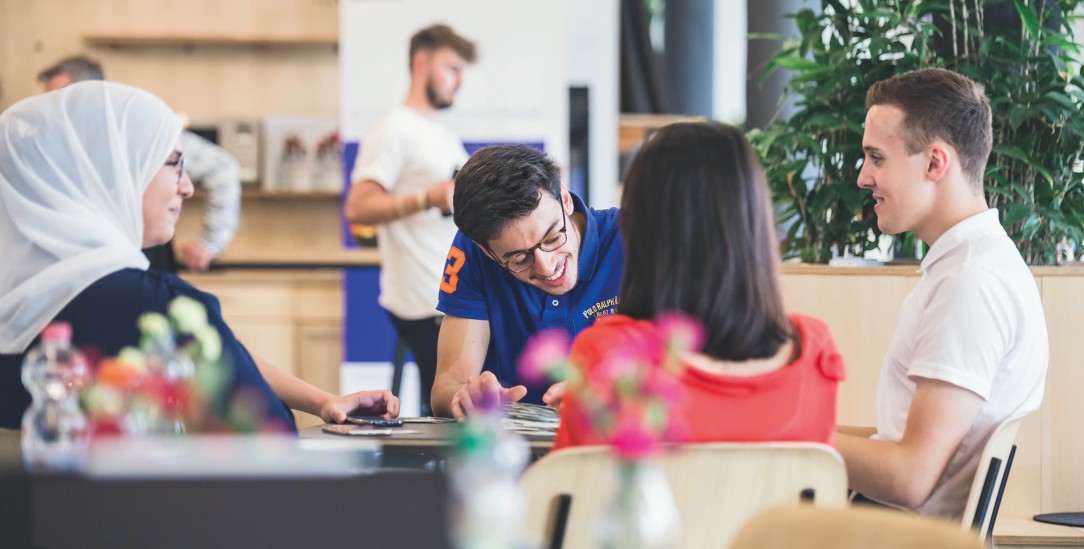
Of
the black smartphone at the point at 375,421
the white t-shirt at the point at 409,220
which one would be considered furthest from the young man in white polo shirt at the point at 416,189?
the black smartphone at the point at 375,421

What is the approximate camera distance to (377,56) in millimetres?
5438

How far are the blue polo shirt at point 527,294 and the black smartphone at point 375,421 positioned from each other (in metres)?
0.41

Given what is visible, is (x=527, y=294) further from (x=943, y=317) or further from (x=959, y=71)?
(x=959, y=71)

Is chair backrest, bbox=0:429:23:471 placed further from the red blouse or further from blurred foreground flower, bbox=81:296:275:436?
the red blouse

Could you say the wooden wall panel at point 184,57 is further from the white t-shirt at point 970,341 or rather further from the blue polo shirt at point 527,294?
the white t-shirt at point 970,341

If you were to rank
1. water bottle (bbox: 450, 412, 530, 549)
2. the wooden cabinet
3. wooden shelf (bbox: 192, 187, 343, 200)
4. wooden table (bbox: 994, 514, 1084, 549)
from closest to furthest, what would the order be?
water bottle (bbox: 450, 412, 530, 549)
wooden table (bbox: 994, 514, 1084, 549)
the wooden cabinet
wooden shelf (bbox: 192, 187, 343, 200)

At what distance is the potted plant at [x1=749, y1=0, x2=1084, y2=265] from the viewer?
3000 mm

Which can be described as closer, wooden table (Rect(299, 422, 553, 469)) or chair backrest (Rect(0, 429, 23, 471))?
chair backrest (Rect(0, 429, 23, 471))

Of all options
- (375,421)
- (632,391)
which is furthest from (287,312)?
(632,391)

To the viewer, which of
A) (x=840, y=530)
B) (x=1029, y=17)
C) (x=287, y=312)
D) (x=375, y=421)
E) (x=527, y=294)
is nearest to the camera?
(x=840, y=530)

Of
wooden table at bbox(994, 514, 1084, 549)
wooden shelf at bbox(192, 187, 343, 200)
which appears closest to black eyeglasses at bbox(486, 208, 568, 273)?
wooden table at bbox(994, 514, 1084, 549)

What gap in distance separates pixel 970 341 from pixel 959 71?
4.52ft

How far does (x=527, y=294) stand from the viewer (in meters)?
2.53

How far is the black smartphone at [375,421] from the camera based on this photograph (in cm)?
212
